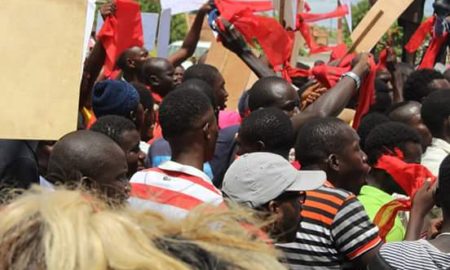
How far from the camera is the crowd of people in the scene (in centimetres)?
123

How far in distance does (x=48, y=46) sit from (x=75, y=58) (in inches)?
3.1

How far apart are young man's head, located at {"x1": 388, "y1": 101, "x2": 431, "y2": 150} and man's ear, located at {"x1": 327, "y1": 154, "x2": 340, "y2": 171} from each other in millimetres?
1586

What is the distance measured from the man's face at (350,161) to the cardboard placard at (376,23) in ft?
8.07

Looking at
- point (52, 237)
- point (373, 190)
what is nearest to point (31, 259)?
point (52, 237)

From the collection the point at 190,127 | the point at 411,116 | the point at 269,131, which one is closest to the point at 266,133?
the point at 269,131

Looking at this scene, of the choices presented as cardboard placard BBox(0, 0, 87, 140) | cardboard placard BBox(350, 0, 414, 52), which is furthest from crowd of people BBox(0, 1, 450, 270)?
cardboard placard BBox(350, 0, 414, 52)

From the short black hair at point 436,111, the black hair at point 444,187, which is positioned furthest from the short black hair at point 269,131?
the short black hair at point 436,111

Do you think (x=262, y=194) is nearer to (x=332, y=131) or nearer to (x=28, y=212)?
(x=332, y=131)

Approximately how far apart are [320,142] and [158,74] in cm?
268

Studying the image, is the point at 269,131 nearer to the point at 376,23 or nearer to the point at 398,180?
the point at 398,180

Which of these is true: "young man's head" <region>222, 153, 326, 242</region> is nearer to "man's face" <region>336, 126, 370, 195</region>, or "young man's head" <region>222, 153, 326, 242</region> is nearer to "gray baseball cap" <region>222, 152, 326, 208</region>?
"gray baseball cap" <region>222, 152, 326, 208</region>

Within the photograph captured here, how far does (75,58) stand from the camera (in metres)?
2.42

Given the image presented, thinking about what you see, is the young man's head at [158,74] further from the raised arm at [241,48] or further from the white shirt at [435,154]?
the white shirt at [435,154]

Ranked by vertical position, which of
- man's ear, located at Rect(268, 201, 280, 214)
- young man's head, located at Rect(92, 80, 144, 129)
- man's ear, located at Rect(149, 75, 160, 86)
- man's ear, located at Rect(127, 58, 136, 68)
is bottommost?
man's ear, located at Rect(149, 75, 160, 86)
